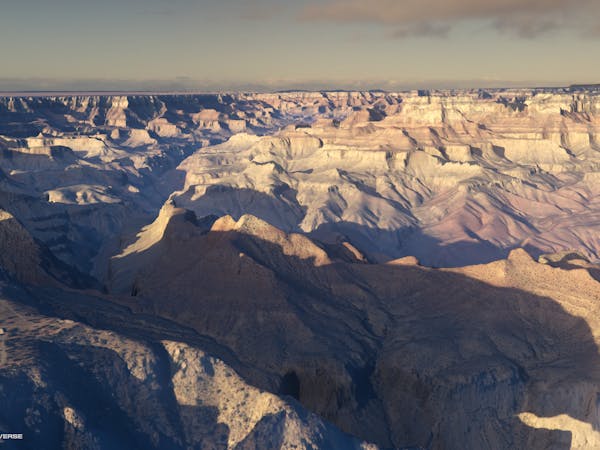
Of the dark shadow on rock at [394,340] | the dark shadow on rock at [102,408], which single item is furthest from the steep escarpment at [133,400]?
the dark shadow on rock at [394,340]

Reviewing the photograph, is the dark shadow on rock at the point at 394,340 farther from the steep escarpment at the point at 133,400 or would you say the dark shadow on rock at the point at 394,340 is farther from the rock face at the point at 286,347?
the steep escarpment at the point at 133,400

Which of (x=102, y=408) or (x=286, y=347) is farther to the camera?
(x=286, y=347)

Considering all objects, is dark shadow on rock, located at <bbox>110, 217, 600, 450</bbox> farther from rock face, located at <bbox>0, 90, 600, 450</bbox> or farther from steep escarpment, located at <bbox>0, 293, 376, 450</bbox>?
steep escarpment, located at <bbox>0, 293, 376, 450</bbox>

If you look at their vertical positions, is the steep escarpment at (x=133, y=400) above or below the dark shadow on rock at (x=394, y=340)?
above

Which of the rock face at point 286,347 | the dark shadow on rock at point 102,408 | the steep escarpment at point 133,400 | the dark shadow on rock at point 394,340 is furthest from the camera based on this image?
the dark shadow on rock at point 394,340

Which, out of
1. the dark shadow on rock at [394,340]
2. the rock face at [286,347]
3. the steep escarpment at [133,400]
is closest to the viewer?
the steep escarpment at [133,400]

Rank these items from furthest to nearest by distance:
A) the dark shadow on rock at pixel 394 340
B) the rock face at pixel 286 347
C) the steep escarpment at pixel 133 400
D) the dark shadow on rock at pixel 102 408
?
1. the dark shadow on rock at pixel 394 340
2. the rock face at pixel 286 347
3. the steep escarpment at pixel 133 400
4. the dark shadow on rock at pixel 102 408

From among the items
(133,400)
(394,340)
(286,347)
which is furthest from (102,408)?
(394,340)

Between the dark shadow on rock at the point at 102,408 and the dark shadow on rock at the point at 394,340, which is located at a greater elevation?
the dark shadow on rock at the point at 102,408

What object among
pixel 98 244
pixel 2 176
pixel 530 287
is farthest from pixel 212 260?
pixel 2 176

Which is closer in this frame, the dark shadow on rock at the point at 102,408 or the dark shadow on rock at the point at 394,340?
the dark shadow on rock at the point at 102,408

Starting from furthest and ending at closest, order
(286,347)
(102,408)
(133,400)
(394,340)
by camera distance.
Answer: (394,340), (286,347), (133,400), (102,408)

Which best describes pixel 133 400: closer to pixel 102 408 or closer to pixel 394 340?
pixel 102 408
